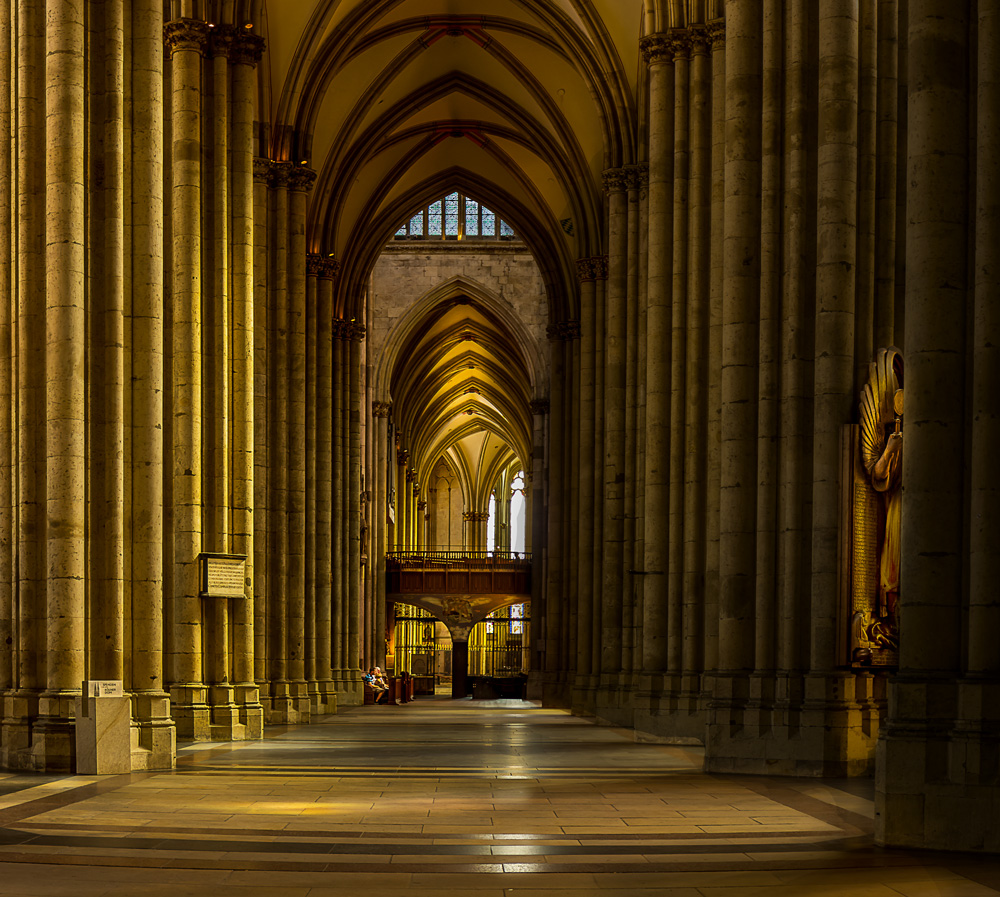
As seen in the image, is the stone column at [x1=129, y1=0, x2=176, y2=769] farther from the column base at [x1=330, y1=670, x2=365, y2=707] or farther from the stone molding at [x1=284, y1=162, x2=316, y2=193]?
the column base at [x1=330, y1=670, x2=365, y2=707]

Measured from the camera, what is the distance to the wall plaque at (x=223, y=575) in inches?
712

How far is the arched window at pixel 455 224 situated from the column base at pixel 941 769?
40.0 m

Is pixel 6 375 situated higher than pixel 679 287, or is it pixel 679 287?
pixel 679 287

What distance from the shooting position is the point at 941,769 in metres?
8.66

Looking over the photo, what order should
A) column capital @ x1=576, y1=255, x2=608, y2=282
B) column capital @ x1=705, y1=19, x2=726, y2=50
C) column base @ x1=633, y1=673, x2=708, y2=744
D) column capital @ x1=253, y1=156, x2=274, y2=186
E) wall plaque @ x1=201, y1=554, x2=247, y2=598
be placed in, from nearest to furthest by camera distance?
wall plaque @ x1=201, y1=554, x2=247, y2=598
column base @ x1=633, y1=673, x2=708, y2=744
column capital @ x1=705, y1=19, x2=726, y2=50
column capital @ x1=253, y1=156, x2=274, y2=186
column capital @ x1=576, y1=255, x2=608, y2=282

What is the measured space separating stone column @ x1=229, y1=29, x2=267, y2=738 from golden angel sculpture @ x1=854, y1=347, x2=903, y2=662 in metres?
9.17

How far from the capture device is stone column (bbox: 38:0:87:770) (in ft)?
43.9

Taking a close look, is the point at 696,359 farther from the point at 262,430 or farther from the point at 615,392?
the point at 262,430

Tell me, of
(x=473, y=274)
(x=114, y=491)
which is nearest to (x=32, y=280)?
(x=114, y=491)

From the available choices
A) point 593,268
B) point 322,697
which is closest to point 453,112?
point 593,268

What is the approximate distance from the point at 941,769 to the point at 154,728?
332 inches

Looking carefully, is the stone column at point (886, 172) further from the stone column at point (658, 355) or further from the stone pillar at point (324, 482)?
the stone pillar at point (324, 482)

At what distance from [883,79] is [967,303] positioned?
679 cm

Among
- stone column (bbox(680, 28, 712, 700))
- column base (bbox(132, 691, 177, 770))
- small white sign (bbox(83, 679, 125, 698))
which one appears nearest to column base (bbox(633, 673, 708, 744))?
stone column (bbox(680, 28, 712, 700))
